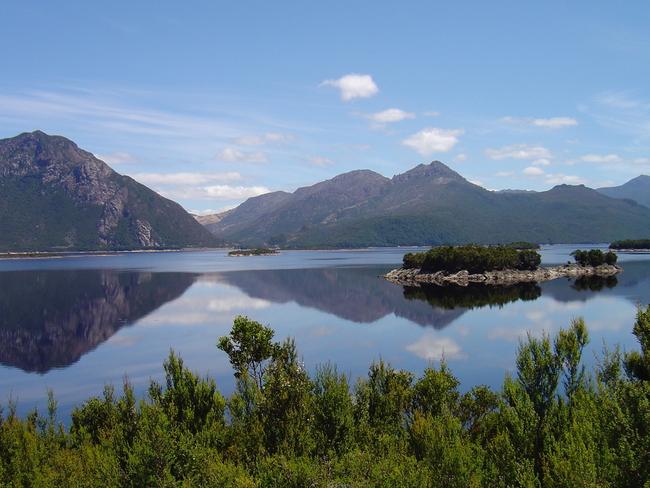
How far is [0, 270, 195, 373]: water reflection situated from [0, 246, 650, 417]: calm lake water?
305mm

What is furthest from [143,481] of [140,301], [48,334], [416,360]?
[140,301]

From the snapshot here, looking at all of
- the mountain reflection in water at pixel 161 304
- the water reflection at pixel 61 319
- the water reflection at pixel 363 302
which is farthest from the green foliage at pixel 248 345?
the water reflection at pixel 363 302

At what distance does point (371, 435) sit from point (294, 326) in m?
83.7

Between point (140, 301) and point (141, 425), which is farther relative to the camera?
point (140, 301)

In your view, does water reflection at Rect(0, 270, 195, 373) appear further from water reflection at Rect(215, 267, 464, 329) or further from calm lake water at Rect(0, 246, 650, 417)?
water reflection at Rect(215, 267, 464, 329)

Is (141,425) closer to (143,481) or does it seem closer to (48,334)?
(143,481)

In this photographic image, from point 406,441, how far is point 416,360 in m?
49.7

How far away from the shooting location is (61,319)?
449ft

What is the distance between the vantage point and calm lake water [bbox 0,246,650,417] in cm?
8350

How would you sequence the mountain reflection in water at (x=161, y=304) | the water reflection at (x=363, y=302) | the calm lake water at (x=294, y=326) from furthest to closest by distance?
the water reflection at (x=363, y=302)
the mountain reflection in water at (x=161, y=304)
the calm lake water at (x=294, y=326)

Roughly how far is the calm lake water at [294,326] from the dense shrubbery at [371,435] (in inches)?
1030

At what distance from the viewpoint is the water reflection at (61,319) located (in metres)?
99.8

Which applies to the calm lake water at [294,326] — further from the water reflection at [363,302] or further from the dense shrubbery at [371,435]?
the dense shrubbery at [371,435]

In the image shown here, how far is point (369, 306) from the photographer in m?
153
